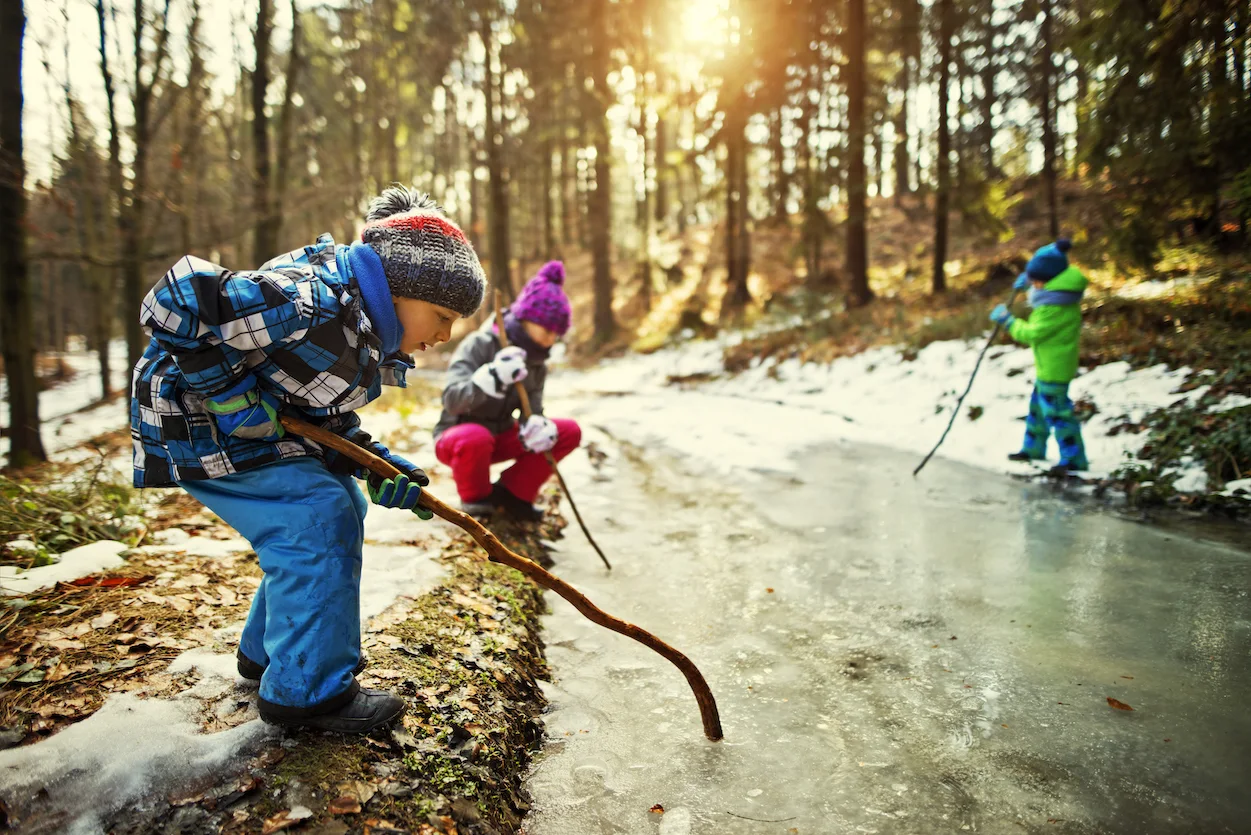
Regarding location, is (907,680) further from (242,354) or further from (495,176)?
(495,176)

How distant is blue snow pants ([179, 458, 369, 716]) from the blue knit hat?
20.2 feet

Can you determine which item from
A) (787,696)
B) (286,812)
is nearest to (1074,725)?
(787,696)

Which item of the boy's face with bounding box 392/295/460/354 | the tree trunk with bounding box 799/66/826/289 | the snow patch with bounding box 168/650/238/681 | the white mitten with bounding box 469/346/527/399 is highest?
the tree trunk with bounding box 799/66/826/289

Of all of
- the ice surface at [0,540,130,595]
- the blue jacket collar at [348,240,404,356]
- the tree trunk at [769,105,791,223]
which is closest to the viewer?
the blue jacket collar at [348,240,404,356]

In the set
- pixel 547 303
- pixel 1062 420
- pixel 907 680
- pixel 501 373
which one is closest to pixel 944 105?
pixel 1062 420

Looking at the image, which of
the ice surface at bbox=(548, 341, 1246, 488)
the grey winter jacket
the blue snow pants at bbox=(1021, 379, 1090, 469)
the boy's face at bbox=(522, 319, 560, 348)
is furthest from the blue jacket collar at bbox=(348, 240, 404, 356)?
the blue snow pants at bbox=(1021, 379, 1090, 469)

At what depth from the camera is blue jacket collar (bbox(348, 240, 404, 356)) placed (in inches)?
86.4

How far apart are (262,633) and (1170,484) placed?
19.3 feet

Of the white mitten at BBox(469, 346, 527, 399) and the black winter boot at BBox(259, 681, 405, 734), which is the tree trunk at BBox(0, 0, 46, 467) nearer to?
the white mitten at BBox(469, 346, 527, 399)

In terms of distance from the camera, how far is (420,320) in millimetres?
2328

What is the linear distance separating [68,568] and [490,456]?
224 centimetres

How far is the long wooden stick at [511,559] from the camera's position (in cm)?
216

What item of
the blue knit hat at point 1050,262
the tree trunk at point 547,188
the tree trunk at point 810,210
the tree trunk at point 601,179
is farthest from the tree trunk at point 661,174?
the blue knit hat at point 1050,262

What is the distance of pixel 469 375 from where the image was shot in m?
4.60
